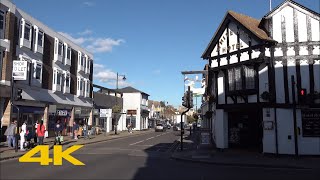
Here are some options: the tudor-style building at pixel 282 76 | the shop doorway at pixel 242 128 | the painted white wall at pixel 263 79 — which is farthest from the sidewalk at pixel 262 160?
the painted white wall at pixel 263 79

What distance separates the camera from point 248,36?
20734mm

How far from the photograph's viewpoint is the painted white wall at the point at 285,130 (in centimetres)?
Answer: 1908

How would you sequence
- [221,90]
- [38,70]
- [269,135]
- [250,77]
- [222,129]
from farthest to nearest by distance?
[38,70] → [221,90] → [222,129] → [250,77] → [269,135]

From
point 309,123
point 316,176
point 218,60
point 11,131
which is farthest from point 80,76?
point 316,176

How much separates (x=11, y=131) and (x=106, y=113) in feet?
59.1

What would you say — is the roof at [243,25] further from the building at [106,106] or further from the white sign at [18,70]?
the building at [106,106]

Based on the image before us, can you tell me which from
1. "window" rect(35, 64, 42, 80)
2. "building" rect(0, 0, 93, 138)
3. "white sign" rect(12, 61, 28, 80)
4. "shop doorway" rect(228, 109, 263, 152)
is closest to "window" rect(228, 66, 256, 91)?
"shop doorway" rect(228, 109, 263, 152)

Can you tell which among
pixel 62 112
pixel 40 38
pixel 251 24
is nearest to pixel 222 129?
pixel 251 24

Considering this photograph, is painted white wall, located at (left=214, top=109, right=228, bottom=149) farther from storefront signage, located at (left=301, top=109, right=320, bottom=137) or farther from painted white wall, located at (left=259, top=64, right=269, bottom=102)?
storefront signage, located at (left=301, top=109, right=320, bottom=137)

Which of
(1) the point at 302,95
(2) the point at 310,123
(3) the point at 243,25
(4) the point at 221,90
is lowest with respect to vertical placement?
(2) the point at 310,123

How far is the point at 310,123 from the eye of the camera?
19.0m

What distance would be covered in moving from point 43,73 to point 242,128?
20615mm

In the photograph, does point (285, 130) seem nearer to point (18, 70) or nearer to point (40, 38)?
point (18, 70)

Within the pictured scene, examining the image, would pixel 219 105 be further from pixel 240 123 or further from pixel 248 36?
pixel 248 36
